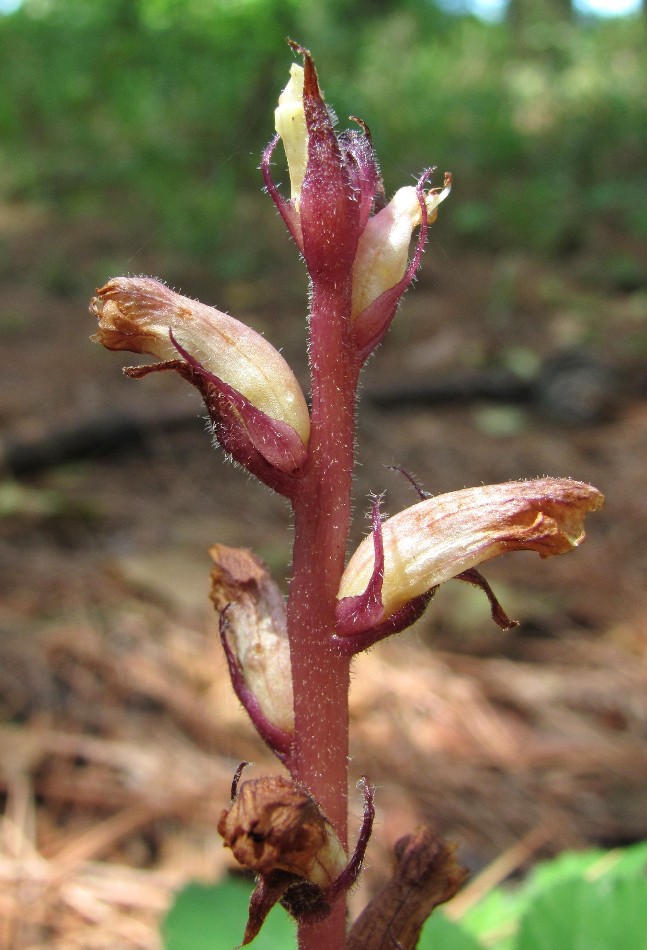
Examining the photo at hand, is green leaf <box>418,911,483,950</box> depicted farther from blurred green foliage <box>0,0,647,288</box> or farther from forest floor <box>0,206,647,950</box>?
blurred green foliage <box>0,0,647,288</box>

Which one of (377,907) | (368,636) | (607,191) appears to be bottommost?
(607,191)

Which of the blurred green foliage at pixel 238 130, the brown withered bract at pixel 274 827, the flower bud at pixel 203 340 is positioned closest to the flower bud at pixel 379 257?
the flower bud at pixel 203 340

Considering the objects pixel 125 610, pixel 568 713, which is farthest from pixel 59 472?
pixel 568 713

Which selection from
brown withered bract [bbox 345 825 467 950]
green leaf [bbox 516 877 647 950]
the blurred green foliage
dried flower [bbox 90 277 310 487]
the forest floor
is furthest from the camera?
the blurred green foliage

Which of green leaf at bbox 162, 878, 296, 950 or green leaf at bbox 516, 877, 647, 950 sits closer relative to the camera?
green leaf at bbox 516, 877, 647, 950

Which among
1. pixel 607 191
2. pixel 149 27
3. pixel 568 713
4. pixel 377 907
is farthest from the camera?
pixel 607 191

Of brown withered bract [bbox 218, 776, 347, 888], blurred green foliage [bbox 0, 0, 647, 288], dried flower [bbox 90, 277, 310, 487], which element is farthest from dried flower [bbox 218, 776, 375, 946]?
blurred green foliage [bbox 0, 0, 647, 288]

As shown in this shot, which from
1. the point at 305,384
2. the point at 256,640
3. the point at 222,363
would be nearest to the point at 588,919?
the point at 256,640

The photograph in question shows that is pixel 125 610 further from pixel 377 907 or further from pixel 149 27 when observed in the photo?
pixel 149 27

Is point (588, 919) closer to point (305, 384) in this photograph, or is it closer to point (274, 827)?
point (274, 827)
